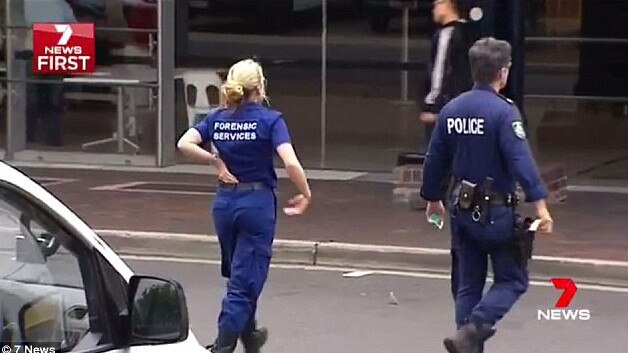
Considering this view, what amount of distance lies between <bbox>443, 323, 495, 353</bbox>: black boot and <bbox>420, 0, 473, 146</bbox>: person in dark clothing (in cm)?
463

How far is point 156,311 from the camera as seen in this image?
3680mm

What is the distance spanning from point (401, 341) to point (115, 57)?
8.74 meters

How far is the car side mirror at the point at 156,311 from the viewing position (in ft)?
11.9

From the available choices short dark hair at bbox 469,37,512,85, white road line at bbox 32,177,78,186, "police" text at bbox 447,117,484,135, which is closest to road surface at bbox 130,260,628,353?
"police" text at bbox 447,117,484,135

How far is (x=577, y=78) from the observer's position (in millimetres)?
15625

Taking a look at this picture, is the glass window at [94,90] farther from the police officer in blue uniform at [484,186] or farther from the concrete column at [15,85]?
the police officer in blue uniform at [484,186]

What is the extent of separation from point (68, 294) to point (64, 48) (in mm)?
13088

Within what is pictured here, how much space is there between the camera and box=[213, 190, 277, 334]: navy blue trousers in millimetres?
7734

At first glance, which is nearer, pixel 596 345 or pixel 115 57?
pixel 596 345

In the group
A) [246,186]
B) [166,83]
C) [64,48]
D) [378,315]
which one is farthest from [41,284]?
[64,48]

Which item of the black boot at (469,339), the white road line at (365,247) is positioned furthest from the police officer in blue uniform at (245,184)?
the white road line at (365,247)

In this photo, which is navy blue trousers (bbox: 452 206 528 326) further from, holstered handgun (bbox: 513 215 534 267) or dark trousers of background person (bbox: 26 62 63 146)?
dark trousers of background person (bbox: 26 62 63 146)

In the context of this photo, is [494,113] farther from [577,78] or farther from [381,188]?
[577,78]

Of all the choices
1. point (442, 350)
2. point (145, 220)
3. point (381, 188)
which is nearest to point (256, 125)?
point (442, 350)
